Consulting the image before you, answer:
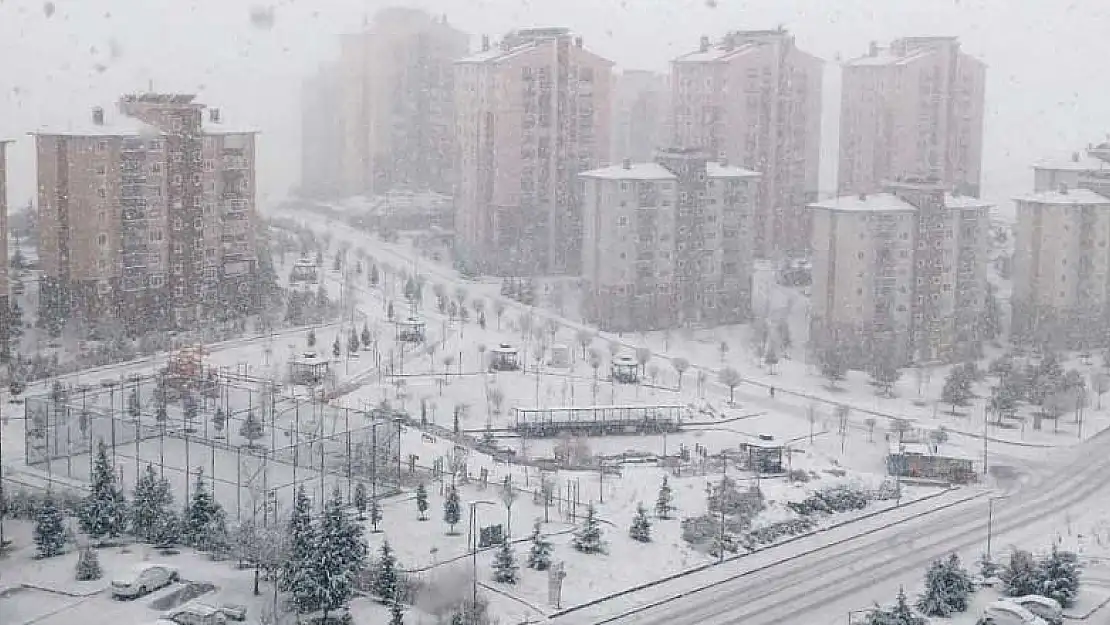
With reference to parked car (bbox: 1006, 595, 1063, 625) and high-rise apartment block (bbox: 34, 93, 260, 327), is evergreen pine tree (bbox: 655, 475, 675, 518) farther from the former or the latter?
high-rise apartment block (bbox: 34, 93, 260, 327)

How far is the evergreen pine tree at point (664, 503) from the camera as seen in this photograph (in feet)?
36.4

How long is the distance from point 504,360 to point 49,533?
22.6 feet

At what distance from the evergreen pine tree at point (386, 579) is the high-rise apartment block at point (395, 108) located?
20044 millimetres

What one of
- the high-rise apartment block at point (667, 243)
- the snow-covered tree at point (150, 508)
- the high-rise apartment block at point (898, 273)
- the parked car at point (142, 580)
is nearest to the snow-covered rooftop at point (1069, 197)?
the high-rise apartment block at point (898, 273)

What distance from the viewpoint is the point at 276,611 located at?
8.80 meters

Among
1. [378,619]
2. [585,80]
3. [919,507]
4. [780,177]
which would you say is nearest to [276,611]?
[378,619]

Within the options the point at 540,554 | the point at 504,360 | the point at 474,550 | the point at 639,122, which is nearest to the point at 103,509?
the point at 474,550

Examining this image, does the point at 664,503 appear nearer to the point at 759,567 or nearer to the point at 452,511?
the point at 759,567

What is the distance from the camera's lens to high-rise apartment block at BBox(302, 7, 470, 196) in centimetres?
2919

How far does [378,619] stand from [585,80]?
14971 mm

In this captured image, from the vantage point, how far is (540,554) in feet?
32.3

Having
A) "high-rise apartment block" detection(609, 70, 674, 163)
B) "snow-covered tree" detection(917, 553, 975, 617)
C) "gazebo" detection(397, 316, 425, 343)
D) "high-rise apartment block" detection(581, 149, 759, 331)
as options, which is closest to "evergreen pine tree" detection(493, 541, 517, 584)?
"snow-covered tree" detection(917, 553, 975, 617)

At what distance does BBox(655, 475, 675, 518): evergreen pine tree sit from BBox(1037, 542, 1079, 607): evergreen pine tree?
2.71 metres

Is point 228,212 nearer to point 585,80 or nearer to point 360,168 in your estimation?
point 585,80
